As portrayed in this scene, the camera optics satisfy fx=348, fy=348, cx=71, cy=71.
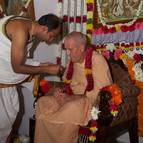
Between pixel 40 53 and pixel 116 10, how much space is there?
4.49ft

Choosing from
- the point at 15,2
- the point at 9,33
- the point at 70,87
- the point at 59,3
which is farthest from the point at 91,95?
the point at 15,2

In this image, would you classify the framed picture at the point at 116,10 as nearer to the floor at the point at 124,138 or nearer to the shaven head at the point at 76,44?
the shaven head at the point at 76,44

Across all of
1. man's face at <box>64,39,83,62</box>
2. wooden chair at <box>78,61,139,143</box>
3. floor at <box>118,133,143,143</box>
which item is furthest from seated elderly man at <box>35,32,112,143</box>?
floor at <box>118,133,143,143</box>

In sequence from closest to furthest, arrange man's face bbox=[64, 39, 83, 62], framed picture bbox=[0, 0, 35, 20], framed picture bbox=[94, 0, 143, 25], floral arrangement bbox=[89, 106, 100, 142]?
1. floral arrangement bbox=[89, 106, 100, 142]
2. man's face bbox=[64, 39, 83, 62]
3. framed picture bbox=[94, 0, 143, 25]
4. framed picture bbox=[0, 0, 35, 20]

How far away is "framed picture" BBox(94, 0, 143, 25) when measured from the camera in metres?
3.94

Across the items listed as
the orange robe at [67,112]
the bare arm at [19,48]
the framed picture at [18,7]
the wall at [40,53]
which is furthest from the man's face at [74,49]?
the framed picture at [18,7]

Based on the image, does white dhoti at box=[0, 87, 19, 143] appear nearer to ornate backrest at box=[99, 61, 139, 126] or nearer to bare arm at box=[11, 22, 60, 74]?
bare arm at box=[11, 22, 60, 74]

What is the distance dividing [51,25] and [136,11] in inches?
40.3

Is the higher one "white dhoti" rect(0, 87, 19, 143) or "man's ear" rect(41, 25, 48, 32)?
"man's ear" rect(41, 25, 48, 32)

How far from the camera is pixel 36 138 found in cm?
360

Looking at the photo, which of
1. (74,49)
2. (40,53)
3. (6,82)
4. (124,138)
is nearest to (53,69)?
(74,49)

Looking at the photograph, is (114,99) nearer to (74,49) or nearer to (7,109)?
(74,49)

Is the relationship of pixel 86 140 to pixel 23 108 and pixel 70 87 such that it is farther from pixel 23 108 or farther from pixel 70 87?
pixel 23 108

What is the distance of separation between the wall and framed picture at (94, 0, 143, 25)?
794 millimetres
